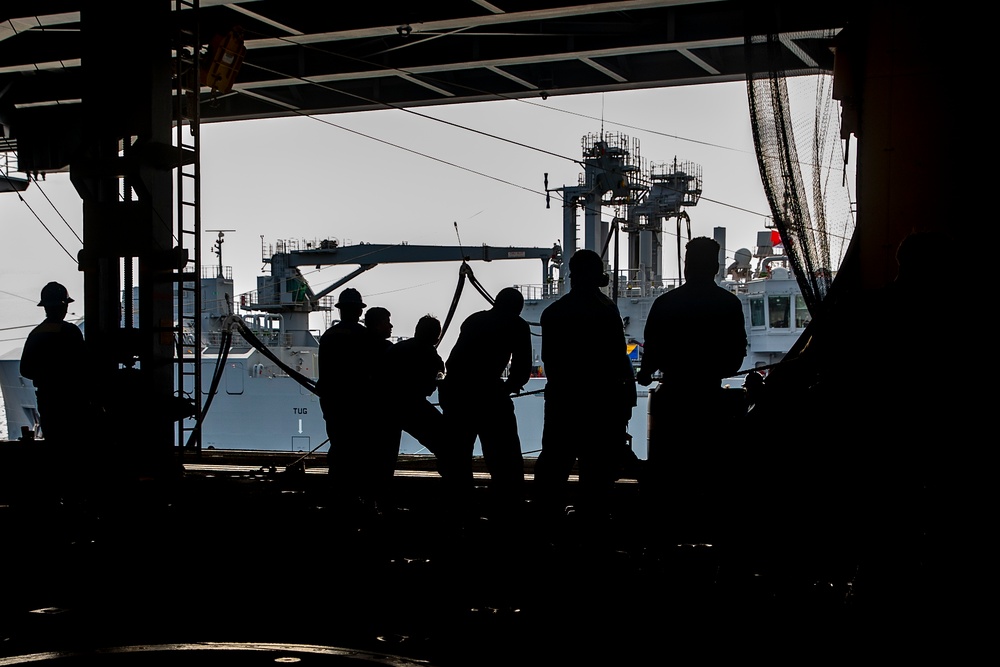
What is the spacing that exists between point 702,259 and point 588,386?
92 centimetres

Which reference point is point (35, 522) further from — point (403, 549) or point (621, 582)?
point (621, 582)

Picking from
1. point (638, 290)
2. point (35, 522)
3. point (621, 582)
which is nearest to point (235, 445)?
point (638, 290)

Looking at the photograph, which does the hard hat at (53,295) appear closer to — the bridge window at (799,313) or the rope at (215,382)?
the rope at (215,382)

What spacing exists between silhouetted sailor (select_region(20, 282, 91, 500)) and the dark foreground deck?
57cm

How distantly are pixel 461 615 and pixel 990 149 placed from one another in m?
3.28

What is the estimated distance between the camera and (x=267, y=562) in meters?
4.88

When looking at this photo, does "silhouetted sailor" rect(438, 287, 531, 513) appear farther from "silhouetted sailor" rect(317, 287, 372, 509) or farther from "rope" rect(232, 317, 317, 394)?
"rope" rect(232, 317, 317, 394)

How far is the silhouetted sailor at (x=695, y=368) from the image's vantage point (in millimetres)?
4488

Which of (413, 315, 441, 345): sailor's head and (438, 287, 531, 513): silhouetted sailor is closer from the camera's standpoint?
(438, 287, 531, 513): silhouetted sailor

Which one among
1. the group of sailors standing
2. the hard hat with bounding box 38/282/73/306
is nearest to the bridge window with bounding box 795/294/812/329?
the group of sailors standing

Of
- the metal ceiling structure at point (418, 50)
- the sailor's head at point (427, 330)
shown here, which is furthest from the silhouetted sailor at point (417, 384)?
the metal ceiling structure at point (418, 50)

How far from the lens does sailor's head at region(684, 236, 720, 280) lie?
179 inches

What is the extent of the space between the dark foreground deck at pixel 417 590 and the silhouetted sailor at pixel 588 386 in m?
0.31

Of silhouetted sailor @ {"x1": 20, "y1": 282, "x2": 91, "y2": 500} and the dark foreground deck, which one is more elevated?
silhouetted sailor @ {"x1": 20, "y1": 282, "x2": 91, "y2": 500}
